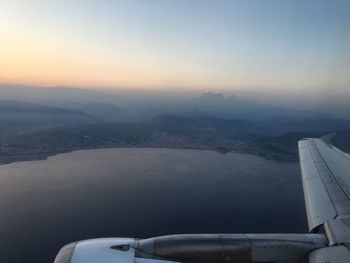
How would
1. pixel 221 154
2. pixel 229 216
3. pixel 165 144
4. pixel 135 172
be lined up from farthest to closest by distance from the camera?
pixel 165 144 → pixel 221 154 → pixel 135 172 → pixel 229 216

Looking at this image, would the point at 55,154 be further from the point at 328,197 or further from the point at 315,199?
the point at 328,197

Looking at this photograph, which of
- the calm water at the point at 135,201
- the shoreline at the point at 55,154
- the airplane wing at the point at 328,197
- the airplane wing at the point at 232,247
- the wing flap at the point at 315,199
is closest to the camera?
the airplane wing at the point at 232,247

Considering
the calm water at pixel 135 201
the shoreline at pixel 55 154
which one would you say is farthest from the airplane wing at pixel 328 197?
the shoreline at pixel 55 154

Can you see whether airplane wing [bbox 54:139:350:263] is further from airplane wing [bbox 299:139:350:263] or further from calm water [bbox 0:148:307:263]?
calm water [bbox 0:148:307:263]

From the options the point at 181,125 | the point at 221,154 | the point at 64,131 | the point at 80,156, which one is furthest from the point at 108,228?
the point at 181,125

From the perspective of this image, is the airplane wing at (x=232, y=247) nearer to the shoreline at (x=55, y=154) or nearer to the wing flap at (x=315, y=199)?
the wing flap at (x=315, y=199)

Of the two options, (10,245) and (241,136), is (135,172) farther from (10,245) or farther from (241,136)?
(241,136)
